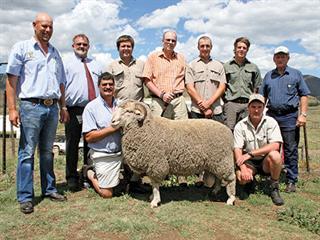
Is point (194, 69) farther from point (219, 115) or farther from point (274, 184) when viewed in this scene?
point (274, 184)

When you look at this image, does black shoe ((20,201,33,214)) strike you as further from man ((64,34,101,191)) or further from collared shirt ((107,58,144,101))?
collared shirt ((107,58,144,101))

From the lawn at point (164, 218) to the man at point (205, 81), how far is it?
1.85 meters

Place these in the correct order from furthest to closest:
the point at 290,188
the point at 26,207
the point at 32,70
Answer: the point at 290,188
the point at 26,207
the point at 32,70

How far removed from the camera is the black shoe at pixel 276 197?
7.80m

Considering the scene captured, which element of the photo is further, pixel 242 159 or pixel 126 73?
pixel 126 73

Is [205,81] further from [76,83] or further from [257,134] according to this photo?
[76,83]

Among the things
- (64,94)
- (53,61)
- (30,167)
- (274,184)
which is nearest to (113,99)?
(64,94)

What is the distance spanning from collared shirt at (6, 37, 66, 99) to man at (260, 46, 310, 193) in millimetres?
4828

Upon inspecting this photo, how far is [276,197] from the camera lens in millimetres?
7906

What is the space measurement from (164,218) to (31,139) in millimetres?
2697

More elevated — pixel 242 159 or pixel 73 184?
pixel 242 159

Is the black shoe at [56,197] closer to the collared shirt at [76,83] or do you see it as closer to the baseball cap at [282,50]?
the collared shirt at [76,83]

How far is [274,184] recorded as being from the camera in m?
8.00

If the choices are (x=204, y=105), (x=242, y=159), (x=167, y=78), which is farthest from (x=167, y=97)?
(x=242, y=159)
